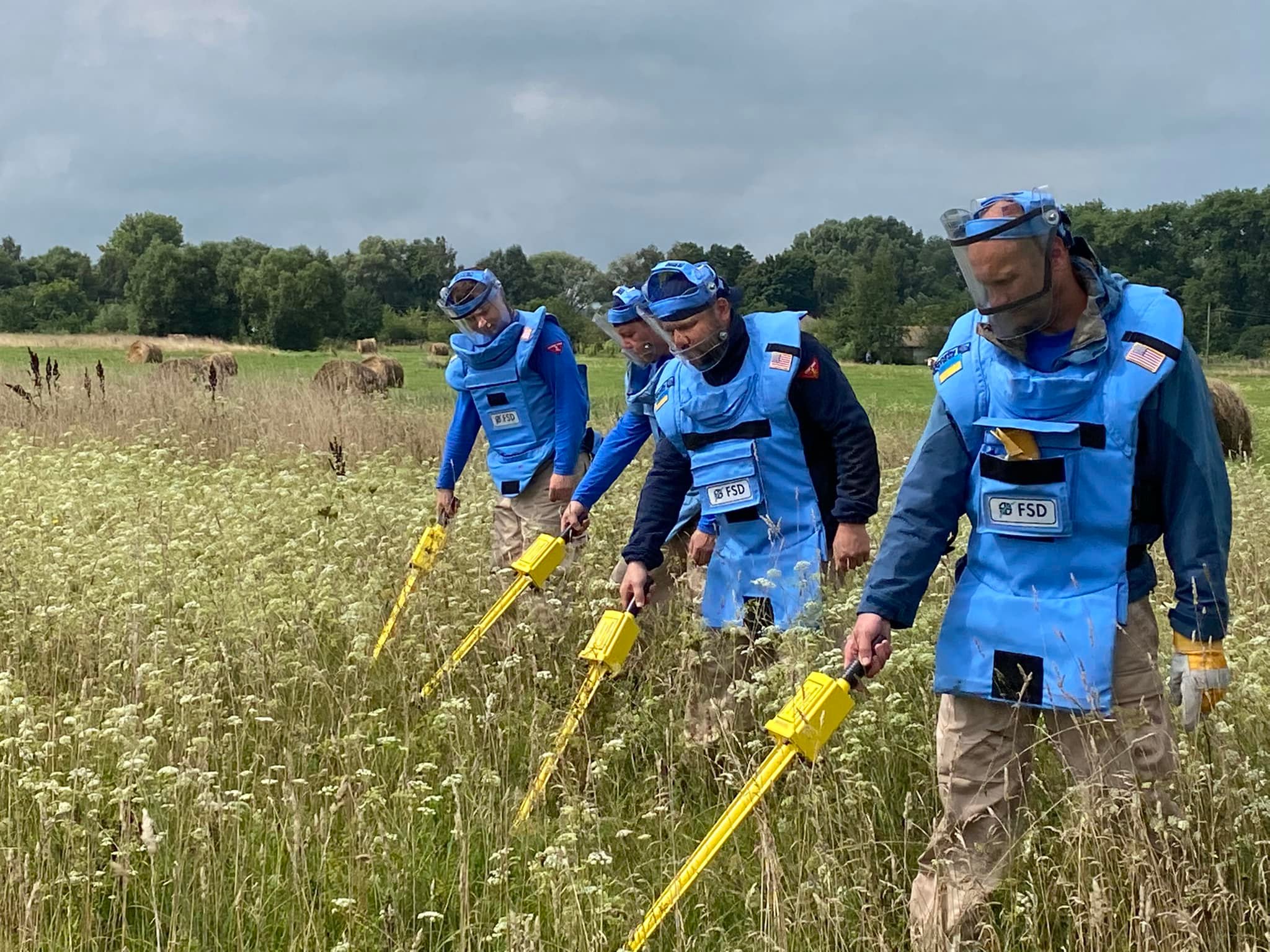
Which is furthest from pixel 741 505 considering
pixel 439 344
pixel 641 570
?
pixel 439 344

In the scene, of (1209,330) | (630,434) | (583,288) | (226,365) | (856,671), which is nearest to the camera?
(856,671)

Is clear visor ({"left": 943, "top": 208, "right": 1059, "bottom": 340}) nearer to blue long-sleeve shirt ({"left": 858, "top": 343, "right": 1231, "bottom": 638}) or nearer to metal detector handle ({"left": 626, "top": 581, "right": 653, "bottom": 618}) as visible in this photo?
blue long-sleeve shirt ({"left": 858, "top": 343, "right": 1231, "bottom": 638})

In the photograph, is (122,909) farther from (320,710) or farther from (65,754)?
(320,710)

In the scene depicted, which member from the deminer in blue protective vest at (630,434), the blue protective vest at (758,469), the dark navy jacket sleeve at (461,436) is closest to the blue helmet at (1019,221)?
the blue protective vest at (758,469)

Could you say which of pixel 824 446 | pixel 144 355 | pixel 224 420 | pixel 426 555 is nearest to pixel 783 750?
pixel 824 446

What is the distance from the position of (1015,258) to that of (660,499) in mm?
2042

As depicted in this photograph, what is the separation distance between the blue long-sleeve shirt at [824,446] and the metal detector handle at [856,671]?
1024mm

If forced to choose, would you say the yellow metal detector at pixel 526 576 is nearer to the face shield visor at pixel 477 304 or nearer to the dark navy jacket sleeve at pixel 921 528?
the face shield visor at pixel 477 304

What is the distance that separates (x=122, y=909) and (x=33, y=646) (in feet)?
7.69

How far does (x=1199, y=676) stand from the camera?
8.74 ft

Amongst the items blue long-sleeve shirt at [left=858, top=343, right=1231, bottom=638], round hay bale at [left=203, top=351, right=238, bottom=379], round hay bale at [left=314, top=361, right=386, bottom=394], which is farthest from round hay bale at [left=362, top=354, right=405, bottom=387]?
blue long-sleeve shirt at [left=858, top=343, right=1231, bottom=638]

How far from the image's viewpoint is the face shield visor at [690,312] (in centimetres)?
403

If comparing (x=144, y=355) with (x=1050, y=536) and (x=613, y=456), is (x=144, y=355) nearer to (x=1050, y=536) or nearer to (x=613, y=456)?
(x=613, y=456)

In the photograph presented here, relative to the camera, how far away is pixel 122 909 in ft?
A: 10.1
